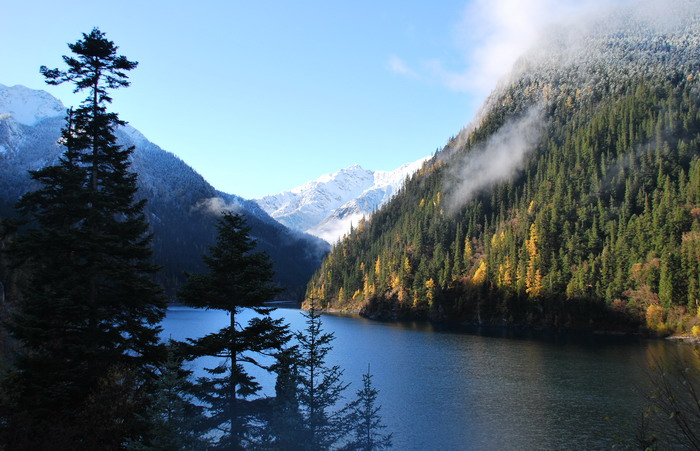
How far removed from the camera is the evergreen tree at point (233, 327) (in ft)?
75.6

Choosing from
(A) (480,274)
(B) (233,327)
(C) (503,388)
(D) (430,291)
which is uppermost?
(A) (480,274)

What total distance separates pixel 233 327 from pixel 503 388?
142 feet

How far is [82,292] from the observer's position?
902 inches

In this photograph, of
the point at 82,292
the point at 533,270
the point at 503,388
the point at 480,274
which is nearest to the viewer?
the point at 82,292

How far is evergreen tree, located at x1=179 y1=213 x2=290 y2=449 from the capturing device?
23.0m

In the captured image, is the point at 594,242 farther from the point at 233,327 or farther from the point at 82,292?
the point at 82,292

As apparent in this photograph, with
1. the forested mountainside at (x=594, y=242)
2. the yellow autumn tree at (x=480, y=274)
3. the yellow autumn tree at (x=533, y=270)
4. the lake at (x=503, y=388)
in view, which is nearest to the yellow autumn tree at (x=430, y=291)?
the forested mountainside at (x=594, y=242)

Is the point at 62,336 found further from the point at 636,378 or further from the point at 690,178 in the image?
the point at 690,178

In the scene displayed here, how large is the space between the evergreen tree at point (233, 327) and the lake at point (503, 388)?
59.9ft

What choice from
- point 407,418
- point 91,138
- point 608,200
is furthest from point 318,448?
point 608,200

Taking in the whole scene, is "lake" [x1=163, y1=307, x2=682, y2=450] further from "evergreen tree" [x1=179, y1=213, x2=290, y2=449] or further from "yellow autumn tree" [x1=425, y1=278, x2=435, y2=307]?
"yellow autumn tree" [x1=425, y1=278, x2=435, y2=307]

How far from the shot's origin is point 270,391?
49.6 m

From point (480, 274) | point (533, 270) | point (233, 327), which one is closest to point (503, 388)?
point (233, 327)

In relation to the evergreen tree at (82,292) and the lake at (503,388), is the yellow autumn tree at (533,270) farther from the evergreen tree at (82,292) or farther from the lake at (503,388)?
the evergreen tree at (82,292)
